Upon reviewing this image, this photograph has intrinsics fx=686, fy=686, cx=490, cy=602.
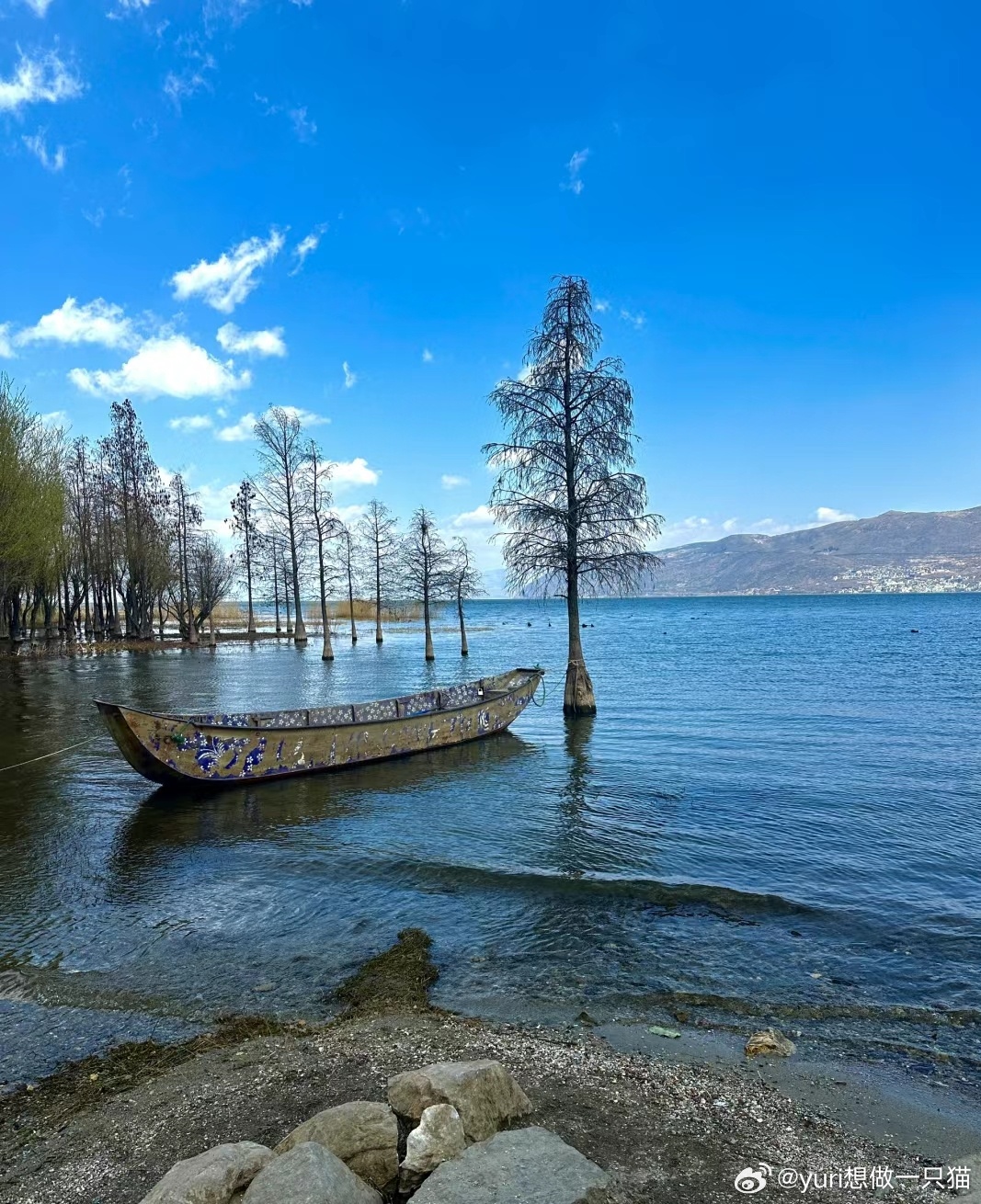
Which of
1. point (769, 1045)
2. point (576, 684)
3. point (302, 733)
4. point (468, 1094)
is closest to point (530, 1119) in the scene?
point (468, 1094)

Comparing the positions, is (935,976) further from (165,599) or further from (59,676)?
(165,599)

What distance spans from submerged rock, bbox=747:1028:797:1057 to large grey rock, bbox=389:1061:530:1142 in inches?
75.6

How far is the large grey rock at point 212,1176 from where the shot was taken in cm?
295

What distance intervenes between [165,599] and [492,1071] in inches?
2865

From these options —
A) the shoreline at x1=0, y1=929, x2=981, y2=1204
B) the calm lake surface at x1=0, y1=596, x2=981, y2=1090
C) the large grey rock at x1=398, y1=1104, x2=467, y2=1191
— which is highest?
the large grey rock at x1=398, y1=1104, x2=467, y2=1191

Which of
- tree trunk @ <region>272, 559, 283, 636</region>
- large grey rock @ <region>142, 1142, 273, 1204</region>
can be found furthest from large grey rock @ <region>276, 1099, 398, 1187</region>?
tree trunk @ <region>272, 559, 283, 636</region>

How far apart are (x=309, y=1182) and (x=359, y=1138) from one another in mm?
432

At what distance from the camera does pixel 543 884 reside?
821cm

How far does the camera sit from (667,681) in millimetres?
30391

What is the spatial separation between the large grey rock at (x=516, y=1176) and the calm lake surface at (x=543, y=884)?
211cm

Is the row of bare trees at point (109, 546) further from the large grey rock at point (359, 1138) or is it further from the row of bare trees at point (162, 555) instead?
the large grey rock at point (359, 1138)

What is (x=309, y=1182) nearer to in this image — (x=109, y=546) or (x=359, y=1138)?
(x=359, y=1138)

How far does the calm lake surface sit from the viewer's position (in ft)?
18.3

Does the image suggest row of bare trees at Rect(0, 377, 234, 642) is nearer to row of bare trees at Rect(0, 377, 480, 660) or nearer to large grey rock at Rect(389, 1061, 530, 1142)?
row of bare trees at Rect(0, 377, 480, 660)
